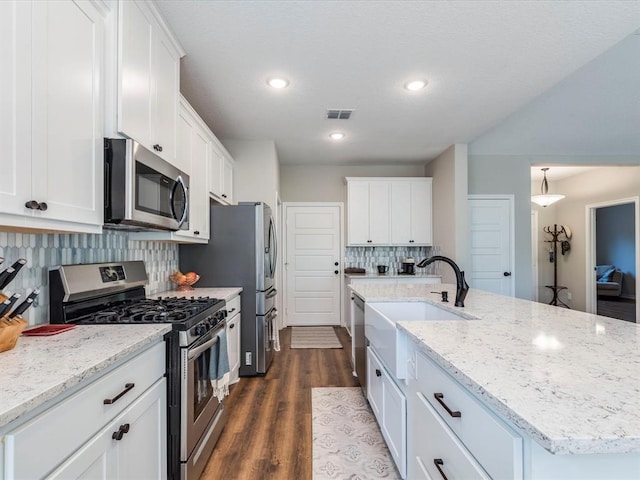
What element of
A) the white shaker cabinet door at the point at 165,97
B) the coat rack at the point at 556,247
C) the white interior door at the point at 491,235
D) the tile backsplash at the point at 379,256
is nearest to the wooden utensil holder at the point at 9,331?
the white shaker cabinet door at the point at 165,97

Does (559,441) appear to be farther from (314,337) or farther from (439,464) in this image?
(314,337)

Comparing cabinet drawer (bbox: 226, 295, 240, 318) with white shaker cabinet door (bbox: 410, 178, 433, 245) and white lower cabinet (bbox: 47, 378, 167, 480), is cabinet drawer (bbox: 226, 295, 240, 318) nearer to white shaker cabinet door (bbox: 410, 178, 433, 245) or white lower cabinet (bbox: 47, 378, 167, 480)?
white lower cabinet (bbox: 47, 378, 167, 480)

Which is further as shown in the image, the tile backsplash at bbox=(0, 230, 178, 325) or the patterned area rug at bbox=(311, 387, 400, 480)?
the patterned area rug at bbox=(311, 387, 400, 480)

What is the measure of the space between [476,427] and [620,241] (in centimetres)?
1028

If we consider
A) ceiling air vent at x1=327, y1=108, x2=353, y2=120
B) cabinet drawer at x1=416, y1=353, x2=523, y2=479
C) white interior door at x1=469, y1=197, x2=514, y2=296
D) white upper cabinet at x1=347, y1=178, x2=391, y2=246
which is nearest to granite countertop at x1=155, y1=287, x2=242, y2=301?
cabinet drawer at x1=416, y1=353, x2=523, y2=479

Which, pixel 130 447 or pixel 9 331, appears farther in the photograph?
pixel 130 447

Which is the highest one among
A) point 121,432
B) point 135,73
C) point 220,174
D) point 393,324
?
point 135,73

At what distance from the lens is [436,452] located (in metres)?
1.12

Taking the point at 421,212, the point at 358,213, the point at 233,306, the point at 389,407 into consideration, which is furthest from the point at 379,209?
the point at 389,407

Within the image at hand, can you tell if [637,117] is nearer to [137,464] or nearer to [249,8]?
[249,8]

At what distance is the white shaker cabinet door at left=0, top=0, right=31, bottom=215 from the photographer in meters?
0.98

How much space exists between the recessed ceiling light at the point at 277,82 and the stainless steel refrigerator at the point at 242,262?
1104 millimetres

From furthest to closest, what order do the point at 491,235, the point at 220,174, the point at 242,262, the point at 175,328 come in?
the point at 491,235, the point at 220,174, the point at 242,262, the point at 175,328

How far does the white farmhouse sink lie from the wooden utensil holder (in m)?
1.45
